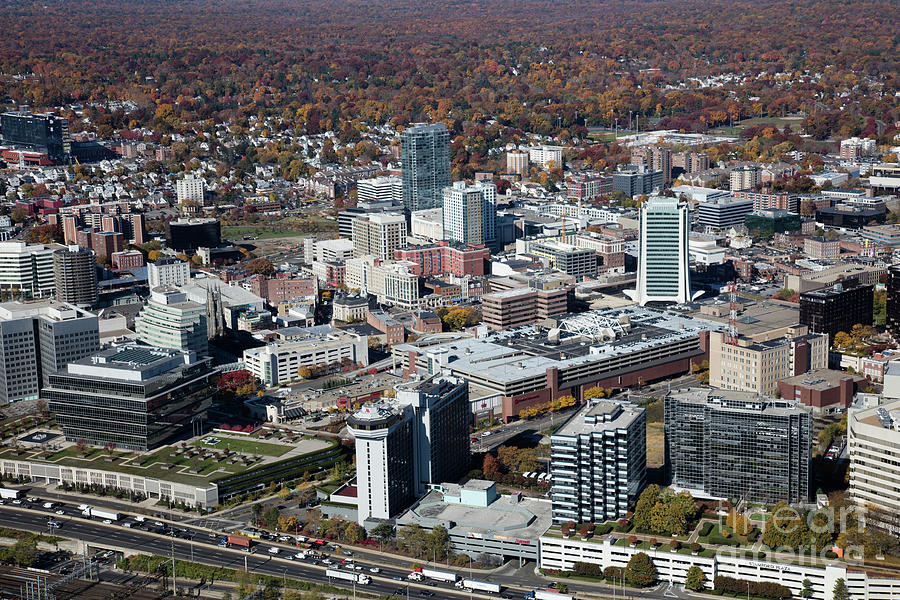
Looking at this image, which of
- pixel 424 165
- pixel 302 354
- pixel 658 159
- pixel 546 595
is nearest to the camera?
pixel 546 595

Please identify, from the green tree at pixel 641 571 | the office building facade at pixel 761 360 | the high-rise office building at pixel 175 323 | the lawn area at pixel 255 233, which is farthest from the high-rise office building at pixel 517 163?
the green tree at pixel 641 571

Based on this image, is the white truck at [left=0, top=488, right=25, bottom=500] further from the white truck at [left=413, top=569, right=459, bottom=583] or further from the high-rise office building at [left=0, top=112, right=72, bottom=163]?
the high-rise office building at [left=0, top=112, right=72, bottom=163]

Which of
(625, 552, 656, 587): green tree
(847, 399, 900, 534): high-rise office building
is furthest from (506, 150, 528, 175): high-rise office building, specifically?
(625, 552, 656, 587): green tree

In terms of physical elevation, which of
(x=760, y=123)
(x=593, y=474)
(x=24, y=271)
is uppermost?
(x=760, y=123)

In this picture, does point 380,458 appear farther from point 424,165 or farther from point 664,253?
point 424,165

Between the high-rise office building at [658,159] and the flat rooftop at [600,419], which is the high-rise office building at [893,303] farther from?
the high-rise office building at [658,159]

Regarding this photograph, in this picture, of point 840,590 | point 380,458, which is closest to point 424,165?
point 380,458

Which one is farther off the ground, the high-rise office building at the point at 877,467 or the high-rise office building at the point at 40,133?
the high-rise office building at the point at 40,133
